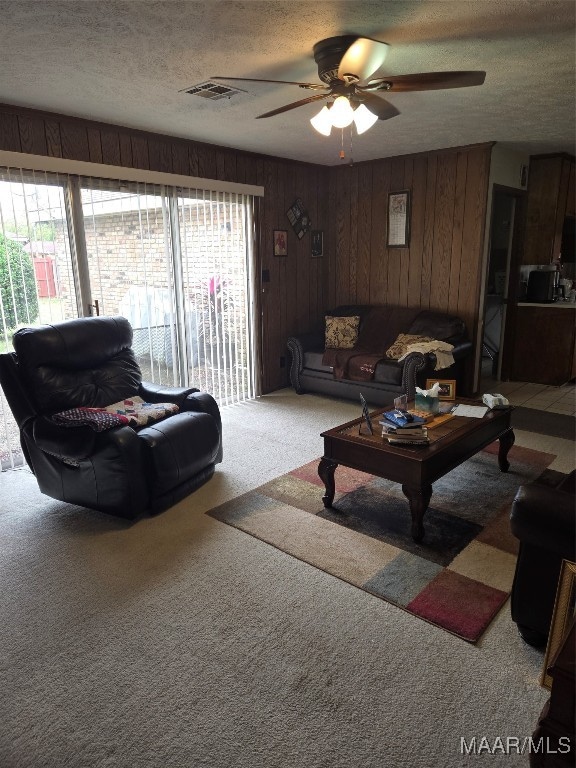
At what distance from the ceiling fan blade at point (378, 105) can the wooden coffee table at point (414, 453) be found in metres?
1.64

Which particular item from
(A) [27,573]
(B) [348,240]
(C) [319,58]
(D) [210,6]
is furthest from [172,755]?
(B) [348,240]

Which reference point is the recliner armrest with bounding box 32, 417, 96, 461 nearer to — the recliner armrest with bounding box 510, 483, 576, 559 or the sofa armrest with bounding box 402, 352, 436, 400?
the recliner armrest with bounding box 510, 483, 576, 559

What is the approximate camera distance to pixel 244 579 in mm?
2344

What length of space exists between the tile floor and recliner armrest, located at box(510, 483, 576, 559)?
3.33m

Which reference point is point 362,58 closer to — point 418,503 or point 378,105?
point 378,105

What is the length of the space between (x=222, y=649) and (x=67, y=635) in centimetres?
62

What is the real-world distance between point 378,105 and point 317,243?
332 cm

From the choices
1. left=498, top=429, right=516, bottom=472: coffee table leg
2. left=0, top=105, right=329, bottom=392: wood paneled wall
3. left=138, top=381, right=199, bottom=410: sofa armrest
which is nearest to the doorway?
left=0, top=105, right=329, bottom=392: wood paneled wall

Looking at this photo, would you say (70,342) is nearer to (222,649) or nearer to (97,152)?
(97,152)

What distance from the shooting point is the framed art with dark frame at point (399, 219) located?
526cm

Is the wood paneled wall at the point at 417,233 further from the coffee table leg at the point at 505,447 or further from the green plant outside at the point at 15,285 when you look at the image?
the green plant outside at the point at 15,285

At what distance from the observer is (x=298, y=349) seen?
17.3ft

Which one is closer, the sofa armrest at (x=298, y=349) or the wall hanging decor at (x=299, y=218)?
the sofa armrest at (x=298, y=349)
